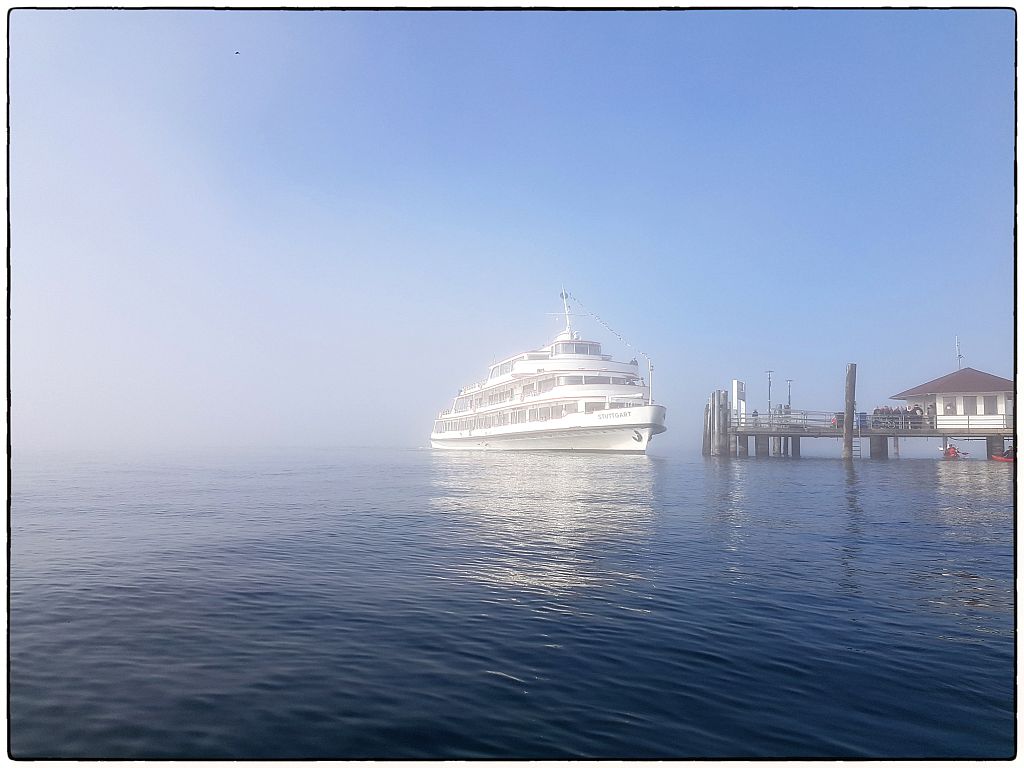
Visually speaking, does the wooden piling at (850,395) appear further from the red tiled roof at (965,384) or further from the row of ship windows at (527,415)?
the row of ship windows at (527,415)

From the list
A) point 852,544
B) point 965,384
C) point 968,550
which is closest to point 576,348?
point 965,384

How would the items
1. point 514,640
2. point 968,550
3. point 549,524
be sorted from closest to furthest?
1. point 514,640
2. point 968,550
3. point 549,524

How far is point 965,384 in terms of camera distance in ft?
130

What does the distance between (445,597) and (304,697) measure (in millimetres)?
3331

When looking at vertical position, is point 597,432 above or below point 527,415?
below

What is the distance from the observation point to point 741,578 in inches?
367

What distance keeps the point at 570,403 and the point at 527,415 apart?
572 centimetres

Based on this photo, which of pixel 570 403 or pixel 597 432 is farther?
pixel 570 403

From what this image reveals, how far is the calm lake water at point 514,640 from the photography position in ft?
14.6

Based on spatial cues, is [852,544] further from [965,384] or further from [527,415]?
[527,415]

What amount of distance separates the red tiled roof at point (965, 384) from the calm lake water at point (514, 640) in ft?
95.6

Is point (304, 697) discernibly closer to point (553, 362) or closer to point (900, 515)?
point (900, 515)

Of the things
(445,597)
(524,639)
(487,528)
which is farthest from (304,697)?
(487,528)

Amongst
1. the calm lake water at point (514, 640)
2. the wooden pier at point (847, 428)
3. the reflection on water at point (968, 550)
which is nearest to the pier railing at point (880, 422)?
the wooden pier at point (847, 428)
